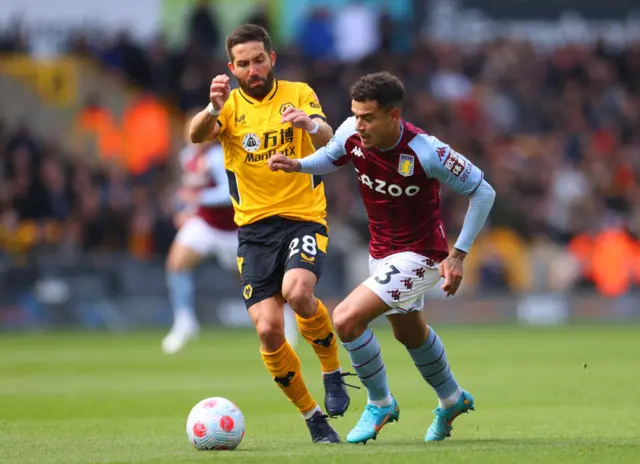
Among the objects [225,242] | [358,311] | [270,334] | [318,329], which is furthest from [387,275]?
[225,242]

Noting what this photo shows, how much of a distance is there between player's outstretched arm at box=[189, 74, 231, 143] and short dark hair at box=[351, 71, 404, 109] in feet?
2.53

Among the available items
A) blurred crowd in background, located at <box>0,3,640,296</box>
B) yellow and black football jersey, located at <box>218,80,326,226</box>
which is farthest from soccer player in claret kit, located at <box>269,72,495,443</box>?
blurred crowd in background, located at <box>0,3,640,296</box>

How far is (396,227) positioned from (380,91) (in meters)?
0.83

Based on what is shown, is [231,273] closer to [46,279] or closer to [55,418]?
[46,279]

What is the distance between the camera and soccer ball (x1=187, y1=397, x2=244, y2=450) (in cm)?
708

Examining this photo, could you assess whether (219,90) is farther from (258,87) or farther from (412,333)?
(412,333)

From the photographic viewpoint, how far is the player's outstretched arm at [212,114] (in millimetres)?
7398

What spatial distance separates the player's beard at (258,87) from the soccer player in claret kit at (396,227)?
2.06ft

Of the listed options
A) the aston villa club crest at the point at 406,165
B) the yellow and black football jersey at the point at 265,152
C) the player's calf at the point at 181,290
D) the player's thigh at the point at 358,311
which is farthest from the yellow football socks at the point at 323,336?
the player's calf at the point at 181,290

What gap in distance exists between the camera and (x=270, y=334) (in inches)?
293

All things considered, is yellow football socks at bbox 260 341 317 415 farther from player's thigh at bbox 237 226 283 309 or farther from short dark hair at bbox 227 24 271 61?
short dark hair at bbox 227 24 271 61

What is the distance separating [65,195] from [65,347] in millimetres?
4126

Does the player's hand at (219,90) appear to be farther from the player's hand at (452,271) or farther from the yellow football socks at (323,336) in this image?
the player's hand at (452,271)

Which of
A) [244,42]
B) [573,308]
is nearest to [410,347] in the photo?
[244,42]
